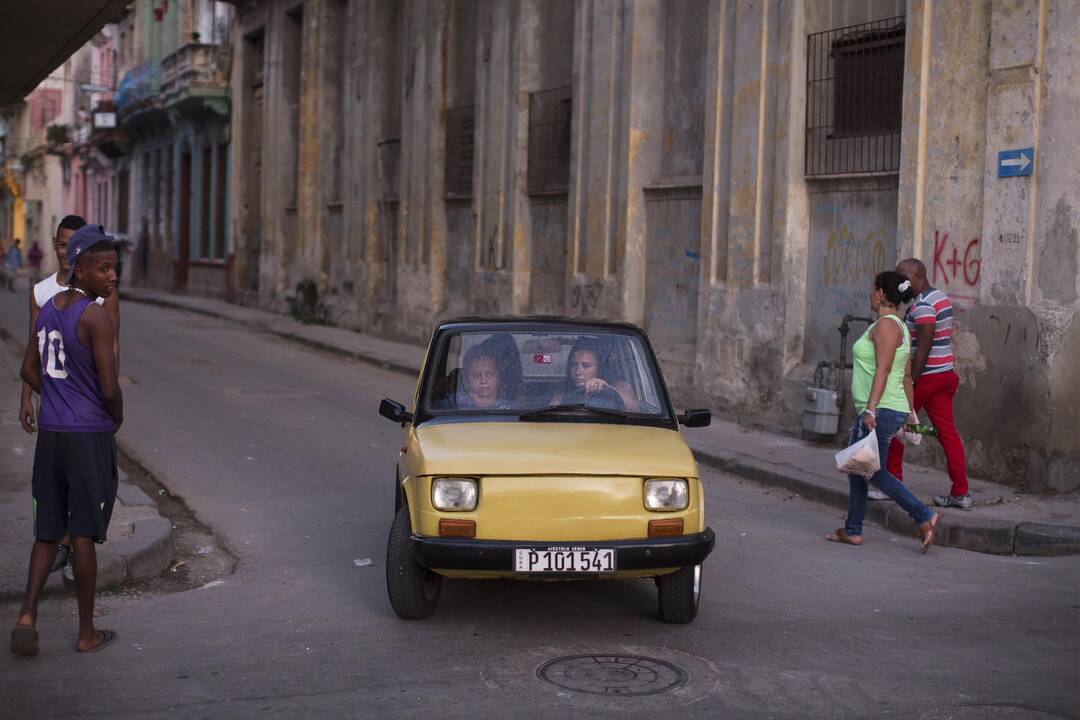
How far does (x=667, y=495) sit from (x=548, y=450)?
Answer: 58 centimetres

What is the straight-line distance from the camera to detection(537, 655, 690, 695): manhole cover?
17.5 feet

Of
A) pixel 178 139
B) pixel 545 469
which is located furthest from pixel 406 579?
pixel 178 139

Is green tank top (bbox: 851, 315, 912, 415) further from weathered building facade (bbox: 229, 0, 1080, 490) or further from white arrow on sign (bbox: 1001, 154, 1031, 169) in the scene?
white arrow on sign (bbox: 1001, 154, 1031, 169)

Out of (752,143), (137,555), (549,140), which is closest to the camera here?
(137,555)

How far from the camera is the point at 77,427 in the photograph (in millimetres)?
5746

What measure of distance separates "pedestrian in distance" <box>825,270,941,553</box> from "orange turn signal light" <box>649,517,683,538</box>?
262 centimetres

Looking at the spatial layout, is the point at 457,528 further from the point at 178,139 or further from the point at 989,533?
the point at 178,139

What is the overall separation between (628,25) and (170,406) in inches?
276

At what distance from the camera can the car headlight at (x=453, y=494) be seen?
5.97m

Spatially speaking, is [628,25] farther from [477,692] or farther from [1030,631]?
[477,692]

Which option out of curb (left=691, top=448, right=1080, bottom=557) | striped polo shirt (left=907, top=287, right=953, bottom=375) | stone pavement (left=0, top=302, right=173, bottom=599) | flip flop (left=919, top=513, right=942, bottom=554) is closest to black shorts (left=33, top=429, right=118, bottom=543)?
stone pavement (left=0, top=302, right=173, bottom=599)

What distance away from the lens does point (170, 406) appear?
→ 1462 centimetres

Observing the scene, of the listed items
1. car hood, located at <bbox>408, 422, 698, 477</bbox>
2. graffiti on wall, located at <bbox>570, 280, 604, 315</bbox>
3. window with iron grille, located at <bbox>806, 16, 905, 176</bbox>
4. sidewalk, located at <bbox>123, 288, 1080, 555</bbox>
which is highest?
window with iron grille, located at <bbox>806, 16, 905, 176</bbox>

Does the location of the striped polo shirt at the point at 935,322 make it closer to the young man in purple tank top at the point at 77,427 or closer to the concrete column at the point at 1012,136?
the concrete column at the point at 1012,136
